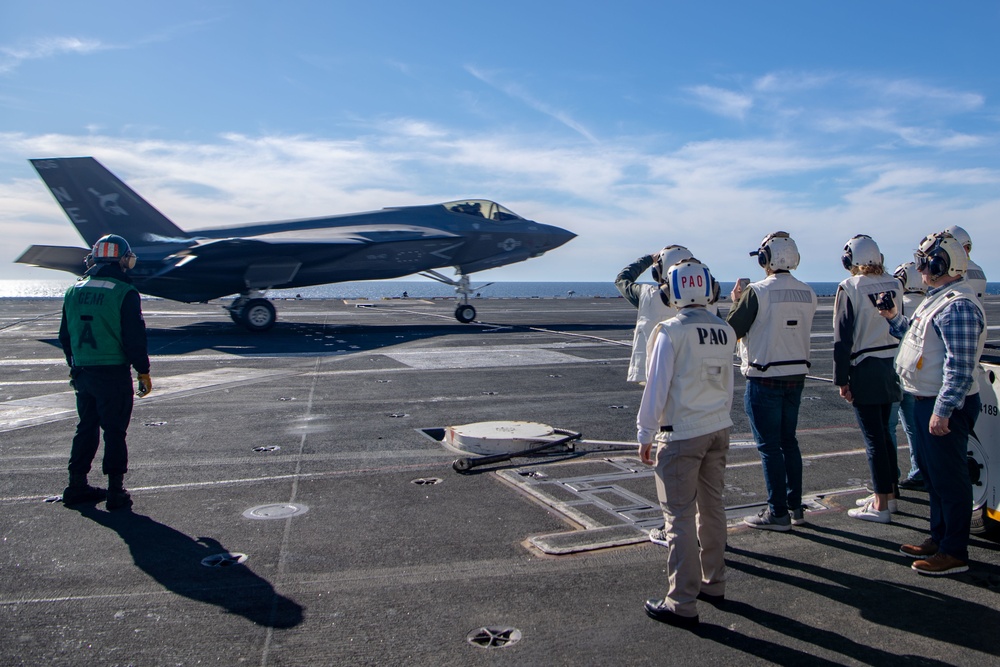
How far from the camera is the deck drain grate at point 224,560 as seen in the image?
16.0ft

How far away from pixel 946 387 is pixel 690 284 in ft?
5.85

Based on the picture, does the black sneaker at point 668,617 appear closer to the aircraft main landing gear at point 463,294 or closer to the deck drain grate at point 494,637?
the deck drain grate at point 494,637

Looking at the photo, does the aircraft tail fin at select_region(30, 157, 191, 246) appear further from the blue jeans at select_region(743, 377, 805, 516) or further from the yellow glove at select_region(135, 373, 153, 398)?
the blue jeans at select_region(743, 377, 805, 516)

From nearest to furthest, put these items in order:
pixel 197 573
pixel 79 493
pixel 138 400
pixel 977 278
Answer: pixel 197 573 < pixel 79 493 < pixel 977 278 < pixel 138 400

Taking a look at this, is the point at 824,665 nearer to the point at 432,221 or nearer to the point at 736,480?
the point at 736,480

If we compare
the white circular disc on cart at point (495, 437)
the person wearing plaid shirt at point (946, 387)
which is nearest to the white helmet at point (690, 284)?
the person wearing plaid shirt at point (946, 387)

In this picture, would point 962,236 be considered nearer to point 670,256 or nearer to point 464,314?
point 670,256

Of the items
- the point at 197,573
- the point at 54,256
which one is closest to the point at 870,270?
the point at 197,573

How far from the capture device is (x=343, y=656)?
3686mm

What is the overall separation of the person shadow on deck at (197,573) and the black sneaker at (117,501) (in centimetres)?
14

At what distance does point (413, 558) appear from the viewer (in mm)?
4969

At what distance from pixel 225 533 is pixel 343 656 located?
2170mm

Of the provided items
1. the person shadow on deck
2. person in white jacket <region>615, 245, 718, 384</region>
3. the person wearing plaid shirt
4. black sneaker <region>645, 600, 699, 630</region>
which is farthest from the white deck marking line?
the person wearing plaid shirt

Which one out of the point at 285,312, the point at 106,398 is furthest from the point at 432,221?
the point at 106,398
